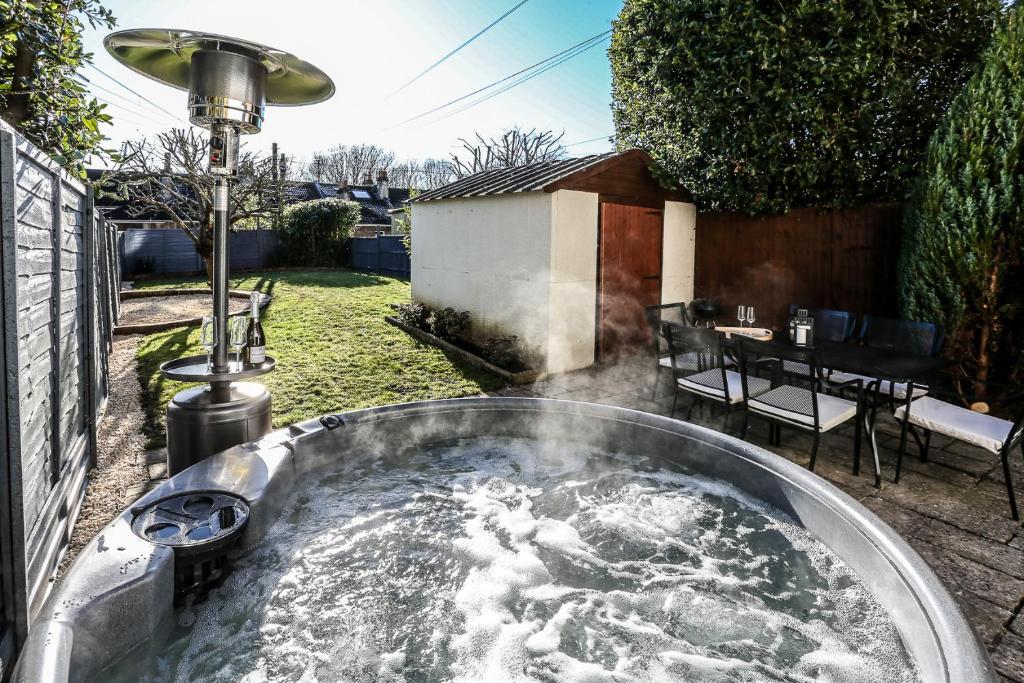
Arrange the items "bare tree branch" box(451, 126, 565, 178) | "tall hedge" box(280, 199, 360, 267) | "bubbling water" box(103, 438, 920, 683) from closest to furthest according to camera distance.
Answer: "bubbling water" box(103, 438, 920, 683) < "tall hedge" box(280, 199, 360, 267) < "bare tree branch" box(451, 126, 565, 178)

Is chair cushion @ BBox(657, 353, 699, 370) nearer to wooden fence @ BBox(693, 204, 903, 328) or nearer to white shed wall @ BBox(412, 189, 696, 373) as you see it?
white shed wall @ BBox(412, 189, 696, 373)

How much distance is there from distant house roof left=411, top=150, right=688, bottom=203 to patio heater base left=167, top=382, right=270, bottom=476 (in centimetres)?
396

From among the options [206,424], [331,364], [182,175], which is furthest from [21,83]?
[182,175]

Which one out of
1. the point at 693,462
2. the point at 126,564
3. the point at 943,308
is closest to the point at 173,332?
the point at 126,564

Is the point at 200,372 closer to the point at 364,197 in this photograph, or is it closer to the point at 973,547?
the point at 973,547

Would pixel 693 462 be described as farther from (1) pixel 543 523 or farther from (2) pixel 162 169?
(2) pixel 162 169

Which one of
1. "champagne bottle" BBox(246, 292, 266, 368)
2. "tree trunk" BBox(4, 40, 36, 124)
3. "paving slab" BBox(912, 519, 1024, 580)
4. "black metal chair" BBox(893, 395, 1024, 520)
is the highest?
"tree trunk" BBox(4, 40, 36, 124)

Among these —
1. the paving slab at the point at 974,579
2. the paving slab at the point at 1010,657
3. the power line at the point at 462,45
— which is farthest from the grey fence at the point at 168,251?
the paving slab at the point at 1010,657

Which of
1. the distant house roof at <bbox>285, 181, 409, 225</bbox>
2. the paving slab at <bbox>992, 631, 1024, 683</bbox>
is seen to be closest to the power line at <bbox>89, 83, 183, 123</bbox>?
the distant house roof at <bbox>285, 181, 409, 225</bbox>

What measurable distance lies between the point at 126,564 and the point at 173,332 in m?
6.66

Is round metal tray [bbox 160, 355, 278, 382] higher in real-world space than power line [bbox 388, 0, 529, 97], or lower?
lower

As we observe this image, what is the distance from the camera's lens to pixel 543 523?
3016 mm

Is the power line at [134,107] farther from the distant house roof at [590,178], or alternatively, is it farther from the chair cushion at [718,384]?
the chair cushion at [718,384]

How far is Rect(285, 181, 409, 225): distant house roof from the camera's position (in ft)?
80.8
